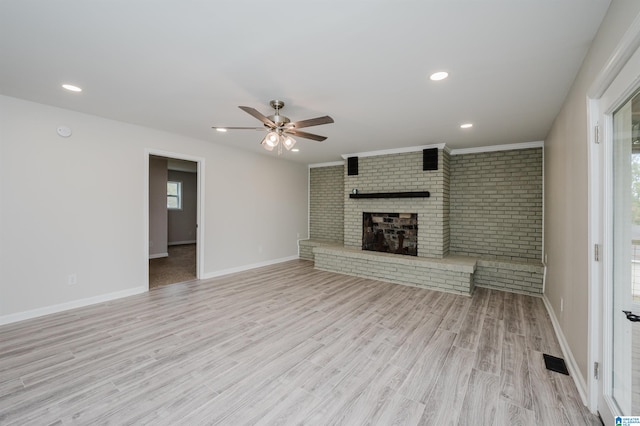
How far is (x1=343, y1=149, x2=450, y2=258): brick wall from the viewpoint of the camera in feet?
16.0

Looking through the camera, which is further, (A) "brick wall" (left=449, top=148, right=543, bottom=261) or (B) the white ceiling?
(A) "brick wall" (left=449, top=148, right=543, bottom=261)

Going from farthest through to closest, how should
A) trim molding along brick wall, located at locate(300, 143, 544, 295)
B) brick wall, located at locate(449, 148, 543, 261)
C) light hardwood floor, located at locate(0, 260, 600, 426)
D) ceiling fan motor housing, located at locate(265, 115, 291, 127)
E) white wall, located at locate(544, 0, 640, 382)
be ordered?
brick wall, located at locate(449, 148, 543, 261), trim molding along brick wall, located at locate(300, 143, 544, 295), ceiling fan motor housing, located at locate(265, 115, 291, 127), light hardwood floor, located at locate(0, 260, 600, 426), white wall, located at locate(544, 0, 640, 382)

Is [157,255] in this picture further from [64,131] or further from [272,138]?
[272,138]

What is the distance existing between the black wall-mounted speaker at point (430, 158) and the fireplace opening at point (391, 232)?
3.06 ft

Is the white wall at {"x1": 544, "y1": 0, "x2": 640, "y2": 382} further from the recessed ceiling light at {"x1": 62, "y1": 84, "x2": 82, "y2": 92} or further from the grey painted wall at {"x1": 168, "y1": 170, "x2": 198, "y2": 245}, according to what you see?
the grey painted wall at {"x1": 168, "y1": 170, "x2": 198, "y2": 245}

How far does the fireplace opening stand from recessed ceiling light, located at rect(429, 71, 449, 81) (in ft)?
10.2

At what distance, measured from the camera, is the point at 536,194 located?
457cm

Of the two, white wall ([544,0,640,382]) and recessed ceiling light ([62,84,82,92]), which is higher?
recessed ceiling light ([62,84,82,92])

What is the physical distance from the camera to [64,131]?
3.37m

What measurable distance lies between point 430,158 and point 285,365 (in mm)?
4190

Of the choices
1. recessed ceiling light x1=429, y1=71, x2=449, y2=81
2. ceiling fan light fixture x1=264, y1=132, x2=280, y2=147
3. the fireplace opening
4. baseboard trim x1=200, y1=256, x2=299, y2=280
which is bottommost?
baseboard trim x1=200, y1=256, x2=299, y2=280

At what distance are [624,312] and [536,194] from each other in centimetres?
383

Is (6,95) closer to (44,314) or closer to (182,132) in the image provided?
(182,132)

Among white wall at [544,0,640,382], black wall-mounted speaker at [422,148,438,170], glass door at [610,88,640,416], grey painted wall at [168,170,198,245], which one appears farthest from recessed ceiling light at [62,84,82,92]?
grey painted wall at [168,170,198,245]
